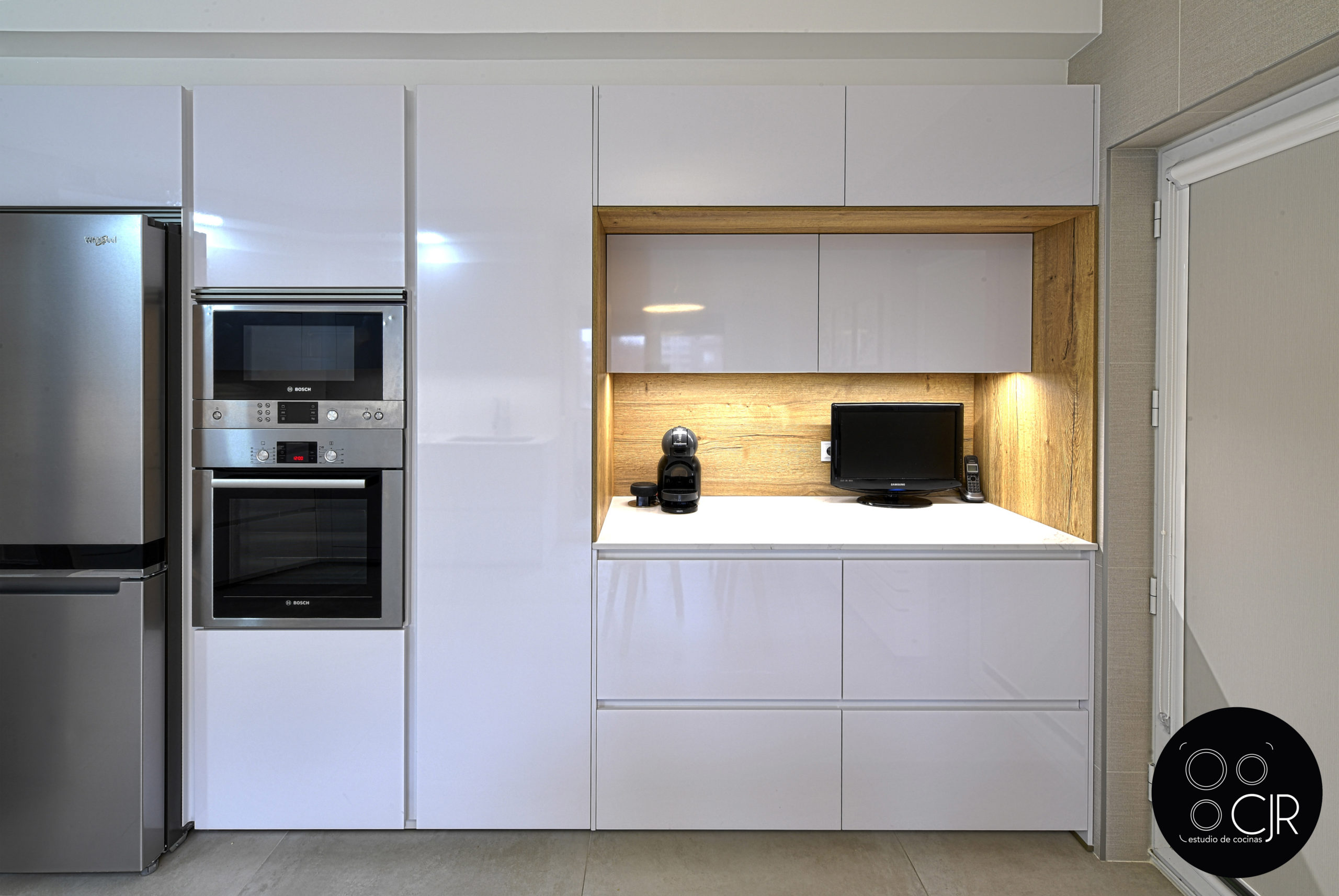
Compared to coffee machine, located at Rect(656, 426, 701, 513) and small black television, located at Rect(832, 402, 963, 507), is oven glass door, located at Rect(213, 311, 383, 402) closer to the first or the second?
coffee machine, located at Rect(656, 426, 701, 513)

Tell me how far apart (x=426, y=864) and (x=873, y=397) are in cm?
214

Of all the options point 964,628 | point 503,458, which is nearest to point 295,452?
point 503,458

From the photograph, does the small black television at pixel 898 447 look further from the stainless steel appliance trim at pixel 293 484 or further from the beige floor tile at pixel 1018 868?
the stainless steel appliance trim at pixel 293 484

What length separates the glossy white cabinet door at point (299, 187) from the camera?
81.7 inches

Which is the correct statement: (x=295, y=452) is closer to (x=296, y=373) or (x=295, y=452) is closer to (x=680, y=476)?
(x=296, y=373)

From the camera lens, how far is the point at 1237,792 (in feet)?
6.15

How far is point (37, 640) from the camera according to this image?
201 cm

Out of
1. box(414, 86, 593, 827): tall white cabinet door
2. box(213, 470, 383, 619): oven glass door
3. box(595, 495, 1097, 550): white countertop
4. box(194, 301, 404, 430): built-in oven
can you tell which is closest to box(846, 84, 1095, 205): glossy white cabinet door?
box(414, 86, 593, 827): tall white cabinet door

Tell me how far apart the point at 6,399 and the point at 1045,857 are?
10.3 ft

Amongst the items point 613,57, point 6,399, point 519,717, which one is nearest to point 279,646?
point 519,717

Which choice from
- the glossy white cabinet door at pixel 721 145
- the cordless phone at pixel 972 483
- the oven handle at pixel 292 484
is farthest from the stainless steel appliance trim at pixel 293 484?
the cordless phone at pixel 972 483

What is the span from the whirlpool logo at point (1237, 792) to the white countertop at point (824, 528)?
551 mm

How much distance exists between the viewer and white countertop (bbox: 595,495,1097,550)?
2131 mm

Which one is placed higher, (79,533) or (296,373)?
(296,373)
